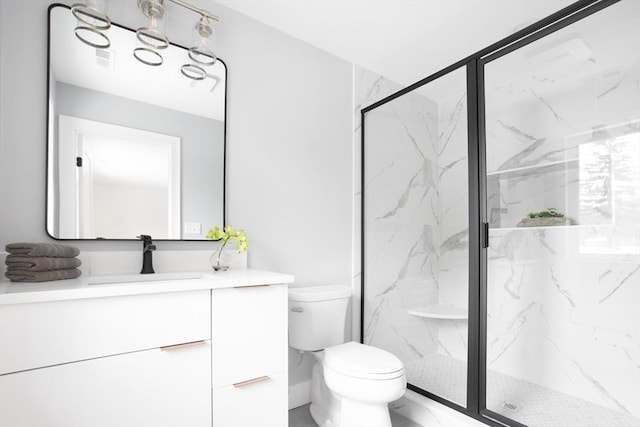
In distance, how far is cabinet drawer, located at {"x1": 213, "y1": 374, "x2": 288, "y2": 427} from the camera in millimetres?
1407

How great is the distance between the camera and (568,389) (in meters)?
1.83

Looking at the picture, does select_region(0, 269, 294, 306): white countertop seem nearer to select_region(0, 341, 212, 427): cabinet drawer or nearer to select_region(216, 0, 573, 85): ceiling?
select_region(0, 341, 212, 427): cabinet drawer

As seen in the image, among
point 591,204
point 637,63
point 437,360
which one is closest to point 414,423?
point 437,360

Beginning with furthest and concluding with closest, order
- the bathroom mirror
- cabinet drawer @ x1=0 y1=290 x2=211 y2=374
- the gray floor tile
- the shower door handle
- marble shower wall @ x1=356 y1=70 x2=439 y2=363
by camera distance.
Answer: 1. marble shower wall @ x1=356 y1=70 x2=439 y2=363
2. the gray floor tile
3. the shower door handle
4. the bathroom mirror
5. cabinet drawer @ x1=0 y1=290 x2=211 y2=374

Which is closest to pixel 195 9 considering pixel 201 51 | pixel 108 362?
pixel 201 51

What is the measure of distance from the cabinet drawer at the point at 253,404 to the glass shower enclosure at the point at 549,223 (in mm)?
968

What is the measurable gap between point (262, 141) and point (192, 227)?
0.68m

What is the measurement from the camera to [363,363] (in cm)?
164

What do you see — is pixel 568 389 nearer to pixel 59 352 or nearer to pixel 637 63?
pixel 637 63

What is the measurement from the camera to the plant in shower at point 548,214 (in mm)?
1780

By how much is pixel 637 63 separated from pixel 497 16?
2.51 ft

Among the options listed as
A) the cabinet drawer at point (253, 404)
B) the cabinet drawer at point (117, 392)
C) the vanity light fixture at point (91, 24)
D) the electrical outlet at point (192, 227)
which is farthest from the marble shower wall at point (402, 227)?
the vanity light fixture at point (91, 24)

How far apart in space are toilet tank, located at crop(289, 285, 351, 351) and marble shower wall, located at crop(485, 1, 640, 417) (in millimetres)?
829

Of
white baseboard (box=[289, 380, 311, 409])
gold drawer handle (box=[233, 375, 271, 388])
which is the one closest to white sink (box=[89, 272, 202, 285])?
gold drawer handle (box=[233, 375, 271, 388])
